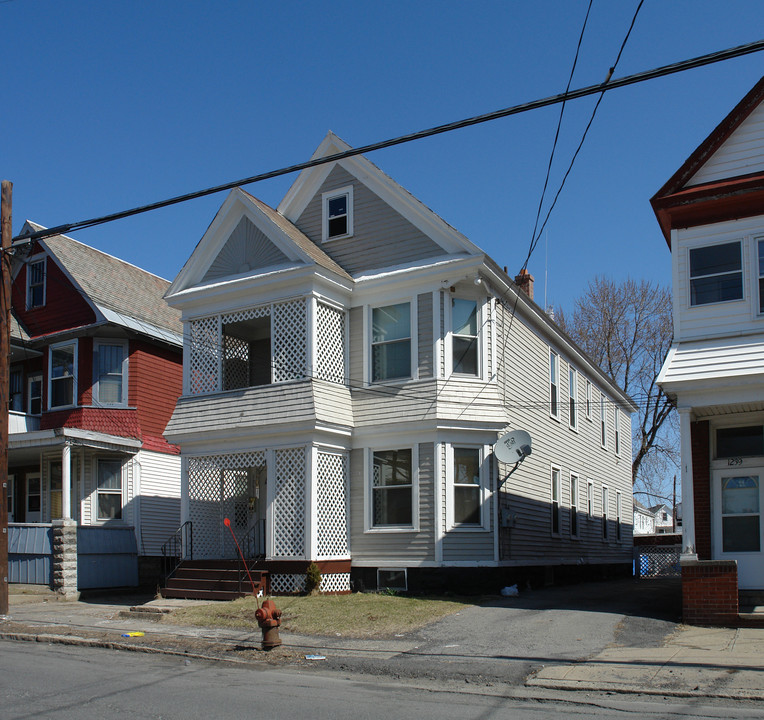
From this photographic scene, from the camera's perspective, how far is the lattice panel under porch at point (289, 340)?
18016mm

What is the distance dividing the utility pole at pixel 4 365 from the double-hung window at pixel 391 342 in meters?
7.37

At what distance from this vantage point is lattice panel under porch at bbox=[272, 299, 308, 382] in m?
18.0

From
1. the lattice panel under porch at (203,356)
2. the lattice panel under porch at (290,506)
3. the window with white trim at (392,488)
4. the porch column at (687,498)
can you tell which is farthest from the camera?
the lattice panel under porch at (203,356)

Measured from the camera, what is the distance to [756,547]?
14.3 m

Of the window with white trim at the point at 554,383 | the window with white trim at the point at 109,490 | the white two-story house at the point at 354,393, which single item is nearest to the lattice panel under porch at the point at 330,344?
the white two-story house at the point at 354,393

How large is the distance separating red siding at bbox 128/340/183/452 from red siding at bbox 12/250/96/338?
174cm

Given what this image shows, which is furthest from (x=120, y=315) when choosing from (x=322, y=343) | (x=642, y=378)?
(x=642, y=378)

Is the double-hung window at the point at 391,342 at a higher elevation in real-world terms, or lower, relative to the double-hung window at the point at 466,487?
higher

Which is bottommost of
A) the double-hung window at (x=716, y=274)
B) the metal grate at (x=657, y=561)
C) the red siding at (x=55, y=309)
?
the metal grate at (x=657, y=561)

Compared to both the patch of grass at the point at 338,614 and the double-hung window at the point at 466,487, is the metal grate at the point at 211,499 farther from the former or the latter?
the double-hung window at the point at 466,487

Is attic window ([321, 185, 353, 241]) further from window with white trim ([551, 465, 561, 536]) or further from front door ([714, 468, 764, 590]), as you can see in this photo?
front door ([714, 468, 764, 590])

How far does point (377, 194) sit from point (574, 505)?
36.5 ft

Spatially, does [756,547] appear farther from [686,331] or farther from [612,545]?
[612,545]

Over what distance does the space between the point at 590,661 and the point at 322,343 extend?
9.43 metres
